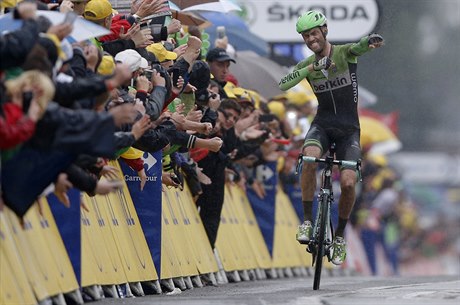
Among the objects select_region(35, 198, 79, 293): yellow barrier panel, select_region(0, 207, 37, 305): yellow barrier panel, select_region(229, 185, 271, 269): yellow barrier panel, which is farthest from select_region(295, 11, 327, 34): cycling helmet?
select_region(229, 185, 271, 269): yellow barrier panel

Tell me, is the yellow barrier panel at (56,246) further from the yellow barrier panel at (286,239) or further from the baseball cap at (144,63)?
the yellow barrier panel at (286,239)

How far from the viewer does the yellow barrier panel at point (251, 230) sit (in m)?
26.4

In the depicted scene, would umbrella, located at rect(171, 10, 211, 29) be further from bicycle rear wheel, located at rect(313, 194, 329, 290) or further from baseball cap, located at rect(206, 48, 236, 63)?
Answer: bicycle rear wheel, located at rect(313, 194, 329, 290)

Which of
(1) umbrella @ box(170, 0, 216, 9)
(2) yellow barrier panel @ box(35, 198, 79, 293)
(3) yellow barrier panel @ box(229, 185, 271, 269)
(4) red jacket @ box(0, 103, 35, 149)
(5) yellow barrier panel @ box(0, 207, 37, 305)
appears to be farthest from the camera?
(3) yellow barrier panel @ box(229, 185, 271, 269)

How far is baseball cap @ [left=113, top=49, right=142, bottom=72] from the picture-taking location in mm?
17328

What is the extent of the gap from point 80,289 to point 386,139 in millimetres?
28568

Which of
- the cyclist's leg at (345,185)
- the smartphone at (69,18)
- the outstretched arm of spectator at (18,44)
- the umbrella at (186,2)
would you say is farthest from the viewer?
the umbrella at (186,2)

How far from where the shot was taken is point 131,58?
17359 mm

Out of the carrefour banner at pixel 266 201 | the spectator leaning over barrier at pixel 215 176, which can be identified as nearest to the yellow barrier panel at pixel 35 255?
the spectator leaning over barrier at pixel 215 176

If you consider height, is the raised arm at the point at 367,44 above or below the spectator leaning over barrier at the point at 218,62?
above

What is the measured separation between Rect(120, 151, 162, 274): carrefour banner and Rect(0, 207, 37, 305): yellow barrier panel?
431cm

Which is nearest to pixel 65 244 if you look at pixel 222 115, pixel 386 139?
pixel 222 115

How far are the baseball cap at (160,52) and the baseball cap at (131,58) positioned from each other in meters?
1.77

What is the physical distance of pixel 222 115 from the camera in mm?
22906
